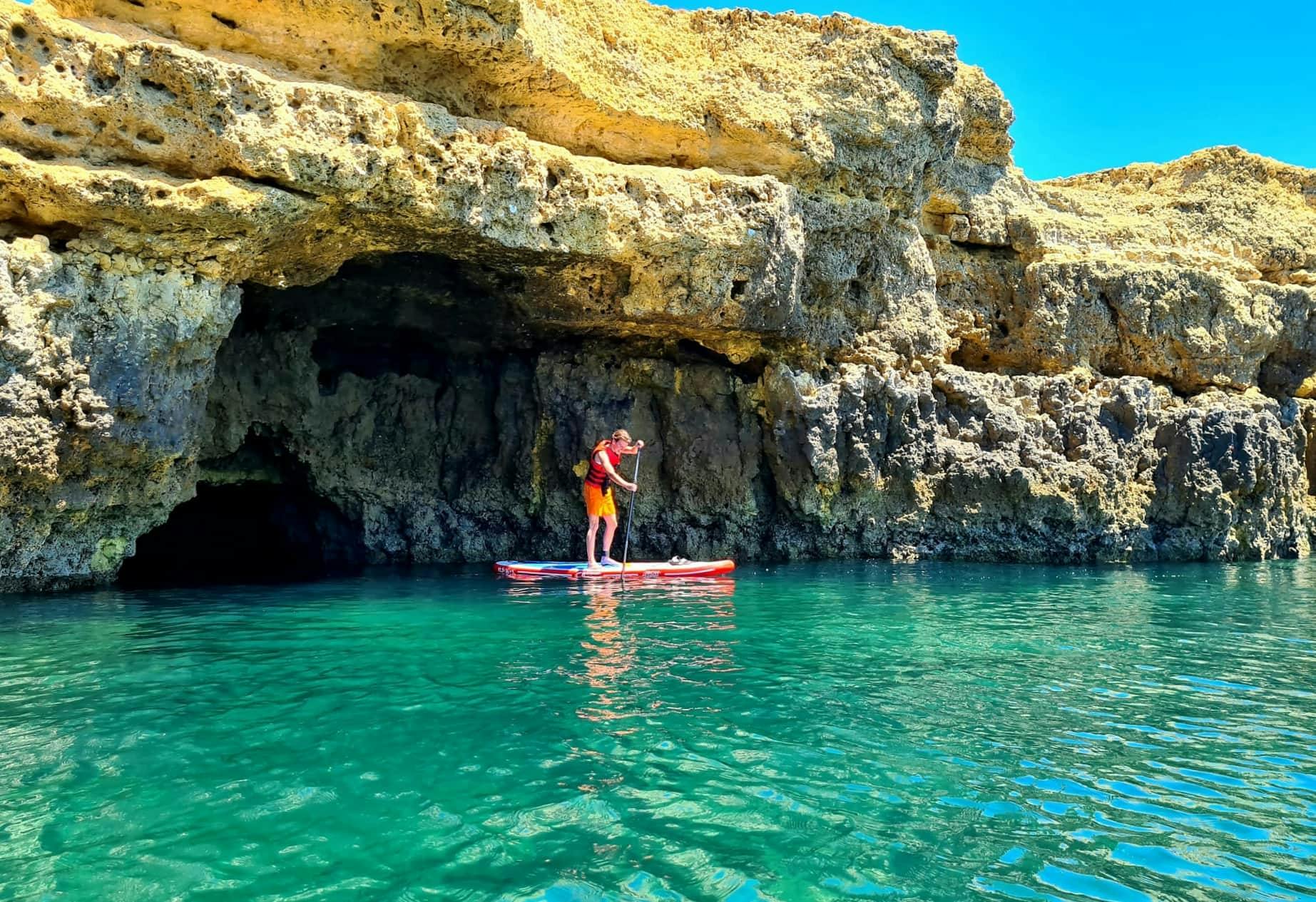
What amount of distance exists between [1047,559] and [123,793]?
16.7m

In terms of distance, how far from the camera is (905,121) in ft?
55.1

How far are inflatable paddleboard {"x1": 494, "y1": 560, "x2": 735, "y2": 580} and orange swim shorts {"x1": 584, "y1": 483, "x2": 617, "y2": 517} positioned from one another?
0.93m

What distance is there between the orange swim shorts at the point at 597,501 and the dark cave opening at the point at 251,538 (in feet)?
14.3

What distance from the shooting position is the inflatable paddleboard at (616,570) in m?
14.0

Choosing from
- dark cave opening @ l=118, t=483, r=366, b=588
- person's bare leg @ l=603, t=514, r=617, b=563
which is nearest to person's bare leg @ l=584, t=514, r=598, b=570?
person's bare leg @ l=603, t=514, r=617, b=563

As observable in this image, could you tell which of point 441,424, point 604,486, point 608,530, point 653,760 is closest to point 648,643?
point 653,760

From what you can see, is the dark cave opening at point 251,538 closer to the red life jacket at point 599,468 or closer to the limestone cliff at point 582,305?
the limestone cliff at point 582,305

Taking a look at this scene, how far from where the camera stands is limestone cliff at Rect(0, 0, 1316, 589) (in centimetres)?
1120

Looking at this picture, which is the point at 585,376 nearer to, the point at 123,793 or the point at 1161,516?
the point at 1161,516

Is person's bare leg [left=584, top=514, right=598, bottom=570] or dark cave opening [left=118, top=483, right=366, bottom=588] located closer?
person's bare leg [left=584, top=514, right=598, bottom=570]

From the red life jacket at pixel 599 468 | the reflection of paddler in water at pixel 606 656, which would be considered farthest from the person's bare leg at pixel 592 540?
the reflection of paddler in water at pixel 606 656

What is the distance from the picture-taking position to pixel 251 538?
2019cm

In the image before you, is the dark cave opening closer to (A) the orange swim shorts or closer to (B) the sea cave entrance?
(B) the sea cave entrance

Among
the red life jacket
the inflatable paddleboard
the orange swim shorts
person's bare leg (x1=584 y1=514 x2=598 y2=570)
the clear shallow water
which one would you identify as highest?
the red life jacket
